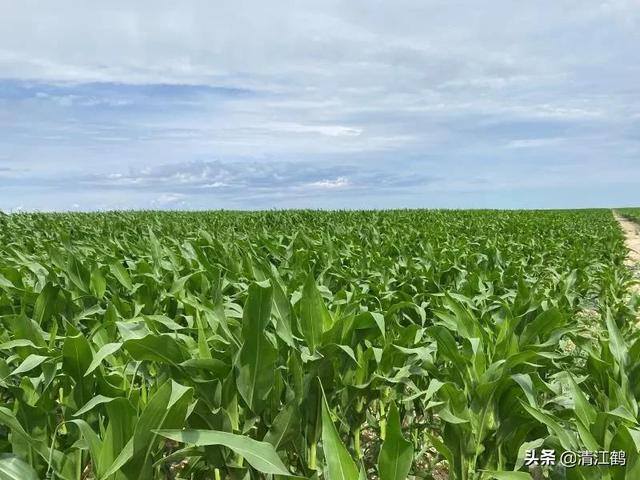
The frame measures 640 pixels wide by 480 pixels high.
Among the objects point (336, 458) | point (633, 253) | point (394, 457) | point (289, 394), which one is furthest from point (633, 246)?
point (336, 458)

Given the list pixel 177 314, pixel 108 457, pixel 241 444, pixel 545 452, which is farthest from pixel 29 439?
pixel 177 314

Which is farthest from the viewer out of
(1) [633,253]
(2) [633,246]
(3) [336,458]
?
(2) [633,246]

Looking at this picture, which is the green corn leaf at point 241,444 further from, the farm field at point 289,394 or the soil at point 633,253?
the soil at point 633,253

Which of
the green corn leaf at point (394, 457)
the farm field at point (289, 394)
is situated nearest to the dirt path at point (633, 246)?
the farm field at point (289, 394)

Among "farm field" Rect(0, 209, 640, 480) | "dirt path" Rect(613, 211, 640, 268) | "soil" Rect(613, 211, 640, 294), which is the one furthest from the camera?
"dirt path" Rect(613, 211, 640, 268)

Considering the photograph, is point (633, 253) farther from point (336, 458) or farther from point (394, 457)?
point (336, 458)

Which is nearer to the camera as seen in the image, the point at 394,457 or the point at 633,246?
the point at 394,457

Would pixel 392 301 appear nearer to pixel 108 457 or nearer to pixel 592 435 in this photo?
pixel 592 435

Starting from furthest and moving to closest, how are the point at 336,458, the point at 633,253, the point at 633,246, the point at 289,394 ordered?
1. the point at 633,246
2. the point at 633,253
3. the point at 289,394
4. the point at 336,458

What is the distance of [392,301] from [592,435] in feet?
7.68

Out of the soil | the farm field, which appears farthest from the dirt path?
the farm field

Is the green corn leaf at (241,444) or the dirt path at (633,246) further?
the dirt path at (633,246)

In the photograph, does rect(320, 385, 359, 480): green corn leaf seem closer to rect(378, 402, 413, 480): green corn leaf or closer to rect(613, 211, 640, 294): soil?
rect(378, 402, 413, 480): green corn leaf

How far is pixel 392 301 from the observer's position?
431 centimetres
